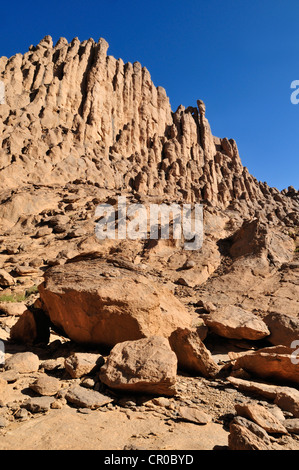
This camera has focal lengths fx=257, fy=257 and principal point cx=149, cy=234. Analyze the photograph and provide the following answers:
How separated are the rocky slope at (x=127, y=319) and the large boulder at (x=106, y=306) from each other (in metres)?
0.03

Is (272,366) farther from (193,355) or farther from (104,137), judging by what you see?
(104,137)

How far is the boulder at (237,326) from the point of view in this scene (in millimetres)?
7152

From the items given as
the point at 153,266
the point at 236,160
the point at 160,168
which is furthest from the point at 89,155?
the point at 236,160

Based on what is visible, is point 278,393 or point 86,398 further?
point 278,393

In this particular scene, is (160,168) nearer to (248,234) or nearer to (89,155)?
(89,155)

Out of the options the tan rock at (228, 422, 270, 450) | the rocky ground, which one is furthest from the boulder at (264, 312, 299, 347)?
the tan rock at (228, 422, 270, 450)

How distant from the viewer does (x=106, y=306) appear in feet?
17.8

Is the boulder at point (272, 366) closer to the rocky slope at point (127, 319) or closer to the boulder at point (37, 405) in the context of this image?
the rocky slope at point (127, 319)

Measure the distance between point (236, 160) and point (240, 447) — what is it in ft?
236

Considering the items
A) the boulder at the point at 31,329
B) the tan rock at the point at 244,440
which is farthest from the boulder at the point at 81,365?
the tan rock at the point at 244,440

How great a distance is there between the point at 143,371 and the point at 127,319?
158 cm

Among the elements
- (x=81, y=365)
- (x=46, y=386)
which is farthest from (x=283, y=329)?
(x=46, y=386)

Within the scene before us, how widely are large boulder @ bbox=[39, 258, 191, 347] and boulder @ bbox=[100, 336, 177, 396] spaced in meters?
1.12

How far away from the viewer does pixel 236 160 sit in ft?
222
